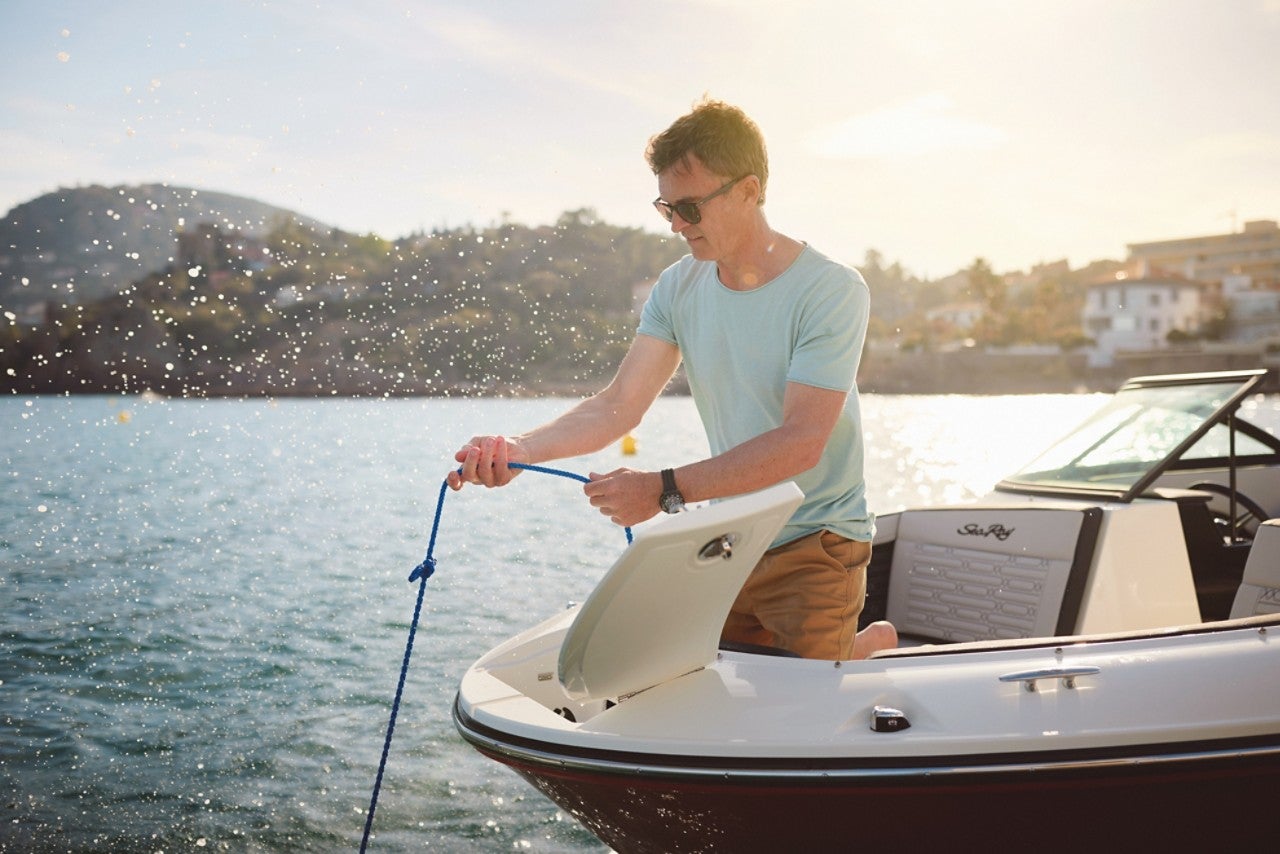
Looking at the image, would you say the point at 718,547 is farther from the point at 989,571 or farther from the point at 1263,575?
the point at 1263,575

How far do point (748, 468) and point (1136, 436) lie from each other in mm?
2594

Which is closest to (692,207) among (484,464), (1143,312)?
(484,464)

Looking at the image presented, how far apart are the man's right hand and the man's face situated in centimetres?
71

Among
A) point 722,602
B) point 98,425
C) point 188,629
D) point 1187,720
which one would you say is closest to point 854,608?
point 722,602

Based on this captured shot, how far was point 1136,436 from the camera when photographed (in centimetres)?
441

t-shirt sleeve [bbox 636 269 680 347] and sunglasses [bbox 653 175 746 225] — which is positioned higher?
sunglasses [bbox 653 175 746 225]

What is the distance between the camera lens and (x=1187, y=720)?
2.38 metres

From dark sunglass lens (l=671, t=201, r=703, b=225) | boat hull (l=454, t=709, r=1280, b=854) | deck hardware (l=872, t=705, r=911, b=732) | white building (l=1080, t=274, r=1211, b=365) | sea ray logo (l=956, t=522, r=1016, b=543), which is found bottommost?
boat hull (l=454, t=709, r=1280, b=854)

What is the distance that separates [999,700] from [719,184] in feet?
4.59

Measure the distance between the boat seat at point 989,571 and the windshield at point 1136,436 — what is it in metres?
0.37

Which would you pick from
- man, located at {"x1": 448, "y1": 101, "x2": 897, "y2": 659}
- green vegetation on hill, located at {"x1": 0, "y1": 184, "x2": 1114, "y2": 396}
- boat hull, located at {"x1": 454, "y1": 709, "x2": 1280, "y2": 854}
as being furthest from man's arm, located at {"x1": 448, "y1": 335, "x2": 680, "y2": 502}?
green vegetation on hill, located at {"x1": 0, "y1": 184, "x2": 1114, "y2": 396}

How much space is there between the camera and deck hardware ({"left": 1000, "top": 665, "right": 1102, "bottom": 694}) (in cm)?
248

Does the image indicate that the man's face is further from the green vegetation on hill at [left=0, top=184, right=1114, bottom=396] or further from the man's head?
the green vegetation on hill at [left=0, top=184, right=1114, bottom=396]

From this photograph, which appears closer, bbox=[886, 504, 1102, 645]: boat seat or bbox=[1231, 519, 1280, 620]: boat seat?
bbox=[1231, 519, 1280, 620]: boat seat
